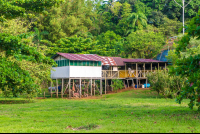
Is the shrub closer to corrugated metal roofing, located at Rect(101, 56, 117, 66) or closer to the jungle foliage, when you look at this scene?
corrugated metal roofing, located at Rect(101, 56, 117, 66)

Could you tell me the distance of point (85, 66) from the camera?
3206cm

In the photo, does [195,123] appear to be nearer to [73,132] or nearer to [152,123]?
[152,123]

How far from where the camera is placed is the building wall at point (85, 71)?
3120 cm

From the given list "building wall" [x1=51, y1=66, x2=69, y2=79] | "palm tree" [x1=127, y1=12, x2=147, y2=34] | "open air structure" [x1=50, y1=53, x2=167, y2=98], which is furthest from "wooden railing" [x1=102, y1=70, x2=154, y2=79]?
"palm tree" [x1=127, y1=12, x2=147, y2=34]

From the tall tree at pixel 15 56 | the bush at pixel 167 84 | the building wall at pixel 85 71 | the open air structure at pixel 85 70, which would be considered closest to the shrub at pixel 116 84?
the open air structure at pixel 85 70

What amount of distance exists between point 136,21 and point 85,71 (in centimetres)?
2315

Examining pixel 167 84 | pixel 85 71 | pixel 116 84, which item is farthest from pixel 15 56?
pixel 116 84

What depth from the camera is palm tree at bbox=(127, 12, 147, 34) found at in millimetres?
49781

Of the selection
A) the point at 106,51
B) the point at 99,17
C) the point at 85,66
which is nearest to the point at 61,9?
the point at 99,17

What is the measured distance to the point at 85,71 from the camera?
105 ft

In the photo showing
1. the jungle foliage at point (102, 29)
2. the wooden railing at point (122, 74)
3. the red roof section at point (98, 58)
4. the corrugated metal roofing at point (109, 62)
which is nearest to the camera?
the jungle foliage at point (102, 29)

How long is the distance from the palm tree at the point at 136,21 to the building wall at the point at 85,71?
65.1 ft

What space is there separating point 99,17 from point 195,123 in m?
48.7

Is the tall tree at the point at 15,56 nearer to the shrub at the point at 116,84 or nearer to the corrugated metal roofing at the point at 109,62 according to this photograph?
the corrugated metal roofing at the point at 109,62
